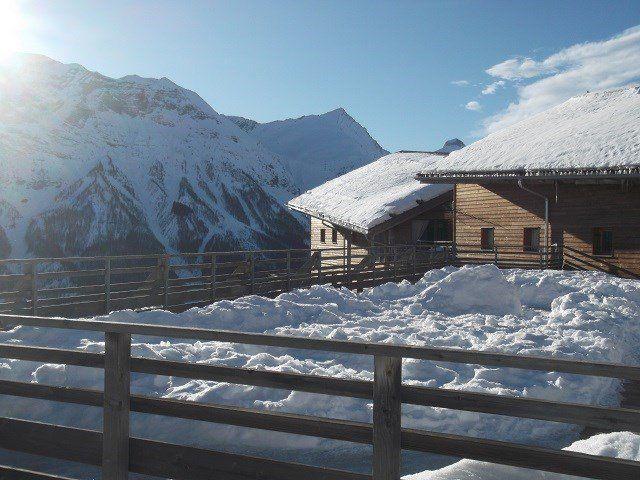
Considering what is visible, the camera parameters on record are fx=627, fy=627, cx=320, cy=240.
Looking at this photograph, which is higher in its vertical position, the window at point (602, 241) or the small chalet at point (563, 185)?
the small chalet at point (563, 185)

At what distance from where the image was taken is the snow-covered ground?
7066 mm

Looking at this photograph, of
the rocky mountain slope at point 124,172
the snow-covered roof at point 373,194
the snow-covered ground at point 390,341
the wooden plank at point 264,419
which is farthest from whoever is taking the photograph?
the rocky mountain slope at point 124,172

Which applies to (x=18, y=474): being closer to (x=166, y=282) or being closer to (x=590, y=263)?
(x=166, y=282)

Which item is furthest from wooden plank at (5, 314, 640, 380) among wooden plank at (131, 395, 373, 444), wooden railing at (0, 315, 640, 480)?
wooden plank at (131, 395, 373, 444)

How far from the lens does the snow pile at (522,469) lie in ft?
13.6

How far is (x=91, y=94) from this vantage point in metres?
119

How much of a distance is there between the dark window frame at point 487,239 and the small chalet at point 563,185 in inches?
1.7

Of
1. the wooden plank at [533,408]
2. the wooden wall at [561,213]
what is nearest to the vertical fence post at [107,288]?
the wooden plank at [533,408]

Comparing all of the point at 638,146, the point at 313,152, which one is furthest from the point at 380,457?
the point at 313,152

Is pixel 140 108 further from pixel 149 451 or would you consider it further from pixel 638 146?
pixel 149 451

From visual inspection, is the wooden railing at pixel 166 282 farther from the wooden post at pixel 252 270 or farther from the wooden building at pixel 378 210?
the wooden building at pixel 378 210

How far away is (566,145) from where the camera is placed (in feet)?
78.6

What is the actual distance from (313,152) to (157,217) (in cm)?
6100

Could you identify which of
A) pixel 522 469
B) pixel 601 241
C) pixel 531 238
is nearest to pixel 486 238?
pixel 531 238
